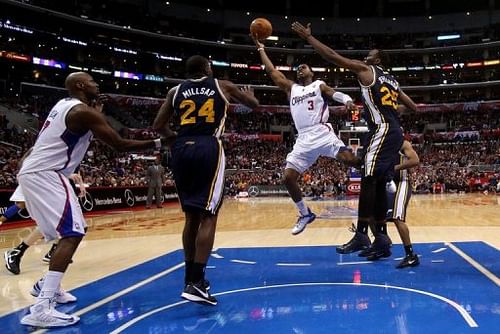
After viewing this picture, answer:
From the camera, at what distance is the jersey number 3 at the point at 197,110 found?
3738mm

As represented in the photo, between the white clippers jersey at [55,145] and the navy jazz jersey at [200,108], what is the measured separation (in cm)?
77

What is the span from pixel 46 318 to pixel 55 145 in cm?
116

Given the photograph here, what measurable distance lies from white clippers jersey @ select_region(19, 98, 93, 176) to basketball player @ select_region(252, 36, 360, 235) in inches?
109

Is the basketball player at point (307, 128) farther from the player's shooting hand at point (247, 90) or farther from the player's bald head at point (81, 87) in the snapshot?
the player's bald head at point (81, 87)

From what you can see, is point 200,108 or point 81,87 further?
point 200,108

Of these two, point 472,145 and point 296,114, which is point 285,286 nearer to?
point 296,114

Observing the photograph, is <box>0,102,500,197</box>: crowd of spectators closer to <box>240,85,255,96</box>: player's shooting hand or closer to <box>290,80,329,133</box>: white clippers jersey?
<box>290,80,329,133</box>: white clippers jersey

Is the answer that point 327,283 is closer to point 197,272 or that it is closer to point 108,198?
point 197,272

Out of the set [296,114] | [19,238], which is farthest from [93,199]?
[296,114]

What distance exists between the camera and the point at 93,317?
10.5ft

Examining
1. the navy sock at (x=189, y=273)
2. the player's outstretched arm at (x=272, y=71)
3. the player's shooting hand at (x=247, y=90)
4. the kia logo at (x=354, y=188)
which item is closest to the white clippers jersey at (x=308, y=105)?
the player's outstretched arm at (x=272, y=71)

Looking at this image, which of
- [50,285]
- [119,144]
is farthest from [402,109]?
[50,285]

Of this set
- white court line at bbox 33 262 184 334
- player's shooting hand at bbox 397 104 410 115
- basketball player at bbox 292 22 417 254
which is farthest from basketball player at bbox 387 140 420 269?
white court line at bbox 33 262 184 334

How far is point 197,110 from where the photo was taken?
374 cm
